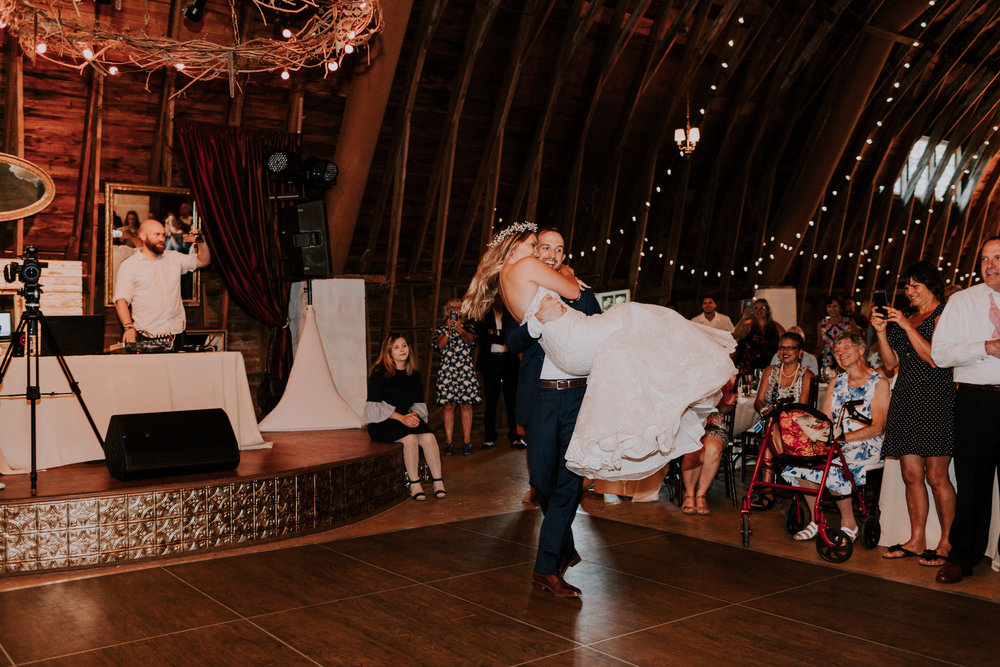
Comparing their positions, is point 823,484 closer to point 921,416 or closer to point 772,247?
point 921,416

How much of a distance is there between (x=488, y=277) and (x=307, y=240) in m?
3.84

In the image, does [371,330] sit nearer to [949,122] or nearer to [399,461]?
[399,461]

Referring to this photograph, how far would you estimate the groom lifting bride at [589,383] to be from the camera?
338cm

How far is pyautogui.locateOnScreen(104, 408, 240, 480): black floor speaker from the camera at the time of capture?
14.6 feet

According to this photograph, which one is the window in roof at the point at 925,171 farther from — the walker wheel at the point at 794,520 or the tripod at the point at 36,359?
the tripod at the point at 36,359

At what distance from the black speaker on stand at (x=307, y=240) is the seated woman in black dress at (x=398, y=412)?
1.88 metres

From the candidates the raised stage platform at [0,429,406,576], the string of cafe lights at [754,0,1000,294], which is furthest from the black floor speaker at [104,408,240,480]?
the string of cafe lights at [754,0,1000,294]

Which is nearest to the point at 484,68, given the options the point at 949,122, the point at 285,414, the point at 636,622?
the point at 285,414

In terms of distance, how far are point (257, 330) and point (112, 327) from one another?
1.46 metres

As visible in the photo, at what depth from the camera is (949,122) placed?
1309 cm

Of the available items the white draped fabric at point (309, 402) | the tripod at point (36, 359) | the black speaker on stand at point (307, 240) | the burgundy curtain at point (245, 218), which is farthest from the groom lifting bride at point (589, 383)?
the burgundy curtain at point (245, 218)

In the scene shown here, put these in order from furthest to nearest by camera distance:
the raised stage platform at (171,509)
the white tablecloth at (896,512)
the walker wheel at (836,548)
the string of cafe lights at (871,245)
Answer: the string of cafe lights at (871,245) → the white tablecloth at (896,512) → the walker wheel at (836,548) → the raised stage platform at (171,509)

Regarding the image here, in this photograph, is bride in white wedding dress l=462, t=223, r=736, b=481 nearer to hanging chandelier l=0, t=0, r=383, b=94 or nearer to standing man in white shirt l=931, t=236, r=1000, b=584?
standing man in white shirt l=931, t=236, r=1000, b=584

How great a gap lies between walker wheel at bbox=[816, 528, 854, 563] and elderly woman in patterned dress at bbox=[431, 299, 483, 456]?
3608 millimetres
